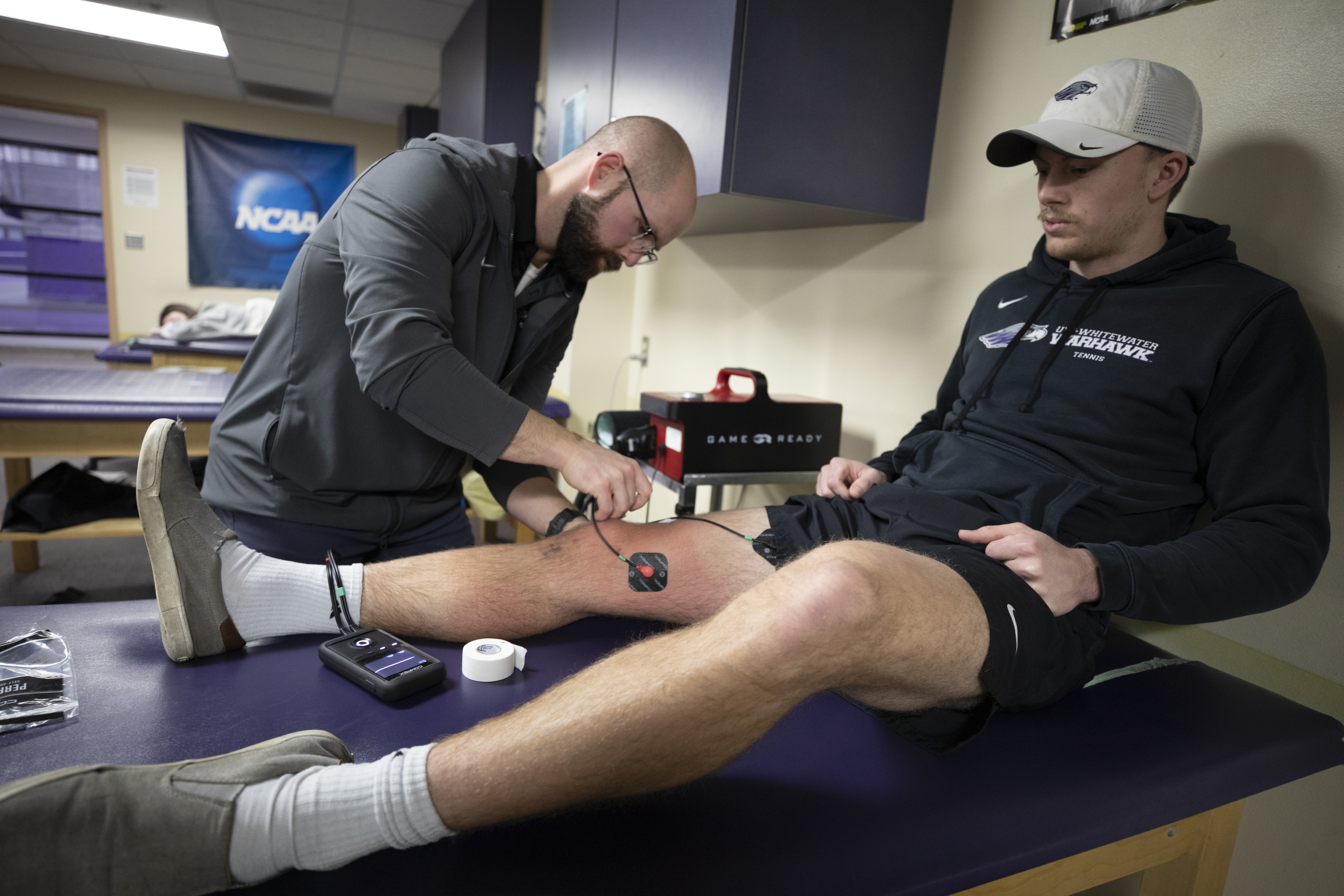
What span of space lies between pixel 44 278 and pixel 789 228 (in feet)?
33.8

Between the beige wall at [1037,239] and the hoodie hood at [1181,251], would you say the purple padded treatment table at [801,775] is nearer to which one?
the beige wall at [1037,239]

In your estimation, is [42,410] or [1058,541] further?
[42,410]

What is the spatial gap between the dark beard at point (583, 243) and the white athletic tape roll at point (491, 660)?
0.78m

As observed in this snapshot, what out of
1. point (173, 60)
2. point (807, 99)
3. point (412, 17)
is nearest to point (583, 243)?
point (807, 99)

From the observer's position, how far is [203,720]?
2.91 ft

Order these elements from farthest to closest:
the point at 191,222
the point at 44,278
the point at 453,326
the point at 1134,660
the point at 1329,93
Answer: the point at 44,278 < the point at 191,222 < the point at 453,326 < the point at 1134,660 < the point at 1329,93

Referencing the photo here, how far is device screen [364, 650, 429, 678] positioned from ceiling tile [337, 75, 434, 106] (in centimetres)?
584

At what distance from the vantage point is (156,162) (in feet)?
21.7

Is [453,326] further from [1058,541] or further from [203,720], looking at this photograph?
[1058,541]

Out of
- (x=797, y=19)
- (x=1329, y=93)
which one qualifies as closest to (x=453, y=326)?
(x=797, y=19)

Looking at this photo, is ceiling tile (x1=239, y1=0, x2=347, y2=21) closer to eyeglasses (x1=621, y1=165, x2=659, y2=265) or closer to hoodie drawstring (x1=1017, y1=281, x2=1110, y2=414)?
eyeglasses (x1=621, y1=165, x2=659, y2=265)

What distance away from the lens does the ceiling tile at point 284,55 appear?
16.1 feet

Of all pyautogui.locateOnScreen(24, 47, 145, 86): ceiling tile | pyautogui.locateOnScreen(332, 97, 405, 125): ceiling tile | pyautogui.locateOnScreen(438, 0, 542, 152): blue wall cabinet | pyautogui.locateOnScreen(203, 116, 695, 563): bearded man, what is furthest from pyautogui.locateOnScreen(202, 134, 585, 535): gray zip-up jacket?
pyautogui.locateOnScreen(24, 47, 145, 86): ceiling tile

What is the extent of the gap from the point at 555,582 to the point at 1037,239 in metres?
1.19
